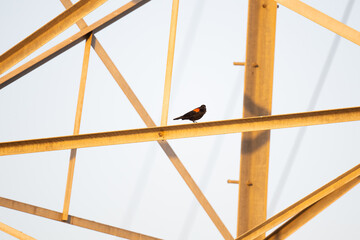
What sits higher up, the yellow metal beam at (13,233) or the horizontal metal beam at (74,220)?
the horizontal metal beam at (74,220)

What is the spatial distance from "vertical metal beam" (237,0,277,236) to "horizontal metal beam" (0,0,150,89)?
2198 millimetres

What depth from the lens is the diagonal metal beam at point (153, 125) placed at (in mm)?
9508

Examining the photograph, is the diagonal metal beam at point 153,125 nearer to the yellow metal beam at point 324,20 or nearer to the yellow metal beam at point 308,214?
the yellow metal beam at point 308,214

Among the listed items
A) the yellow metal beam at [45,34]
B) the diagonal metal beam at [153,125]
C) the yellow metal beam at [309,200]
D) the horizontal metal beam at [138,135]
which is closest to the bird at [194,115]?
the diagonal metal beam at [153,125]

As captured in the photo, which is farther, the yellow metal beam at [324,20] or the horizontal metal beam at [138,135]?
the horizontal metal beam at [138,135]

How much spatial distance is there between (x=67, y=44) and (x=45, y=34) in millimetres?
1513

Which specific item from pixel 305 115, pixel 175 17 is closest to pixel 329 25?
pixel 305 115

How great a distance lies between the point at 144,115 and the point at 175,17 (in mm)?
1880

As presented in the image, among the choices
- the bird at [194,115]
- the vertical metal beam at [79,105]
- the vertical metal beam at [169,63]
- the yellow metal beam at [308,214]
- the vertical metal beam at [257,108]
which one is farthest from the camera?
the bird at [194,115]

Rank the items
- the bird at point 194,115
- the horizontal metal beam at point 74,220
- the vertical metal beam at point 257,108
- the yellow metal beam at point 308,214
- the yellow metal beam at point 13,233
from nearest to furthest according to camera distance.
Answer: the yellow metal beam at point 13,233 < the yellow metal beam at point 308,214 < the horizontal metal beam at point 74,220 < the vertical metal beam at point 257,108 < the bird at point 194,115

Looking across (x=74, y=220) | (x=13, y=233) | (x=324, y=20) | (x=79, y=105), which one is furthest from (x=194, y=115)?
(x=324, y=20)

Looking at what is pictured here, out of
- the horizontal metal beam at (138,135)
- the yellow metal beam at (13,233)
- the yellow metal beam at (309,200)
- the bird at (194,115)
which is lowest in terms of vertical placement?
the yellow metal beam at (13,233)

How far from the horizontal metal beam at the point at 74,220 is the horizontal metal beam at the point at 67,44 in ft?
6.49

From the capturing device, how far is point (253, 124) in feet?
24.7
